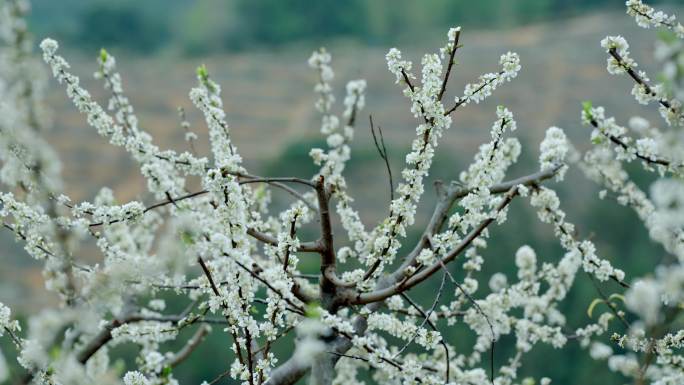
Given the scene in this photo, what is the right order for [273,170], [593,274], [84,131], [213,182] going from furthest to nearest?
[84,131] → [273,170] → [593,274] → [213,182]

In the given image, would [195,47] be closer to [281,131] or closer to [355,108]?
[281,131]

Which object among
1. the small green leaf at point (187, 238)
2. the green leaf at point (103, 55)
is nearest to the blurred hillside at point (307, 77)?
the green leaf at point (103, 55)

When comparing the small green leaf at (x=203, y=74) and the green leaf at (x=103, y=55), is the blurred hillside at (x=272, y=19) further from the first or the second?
the small green leaf at (x=203, y=74)

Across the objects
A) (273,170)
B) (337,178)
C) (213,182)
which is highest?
(273,170)

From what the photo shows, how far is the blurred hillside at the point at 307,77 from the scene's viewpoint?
1845cm

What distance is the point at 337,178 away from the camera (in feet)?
10.1

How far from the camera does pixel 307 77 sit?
91.3ft

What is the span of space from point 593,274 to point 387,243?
0.87 meters

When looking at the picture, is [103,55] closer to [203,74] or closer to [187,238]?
[203,74]

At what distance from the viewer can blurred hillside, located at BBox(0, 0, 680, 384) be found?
1845 centimetres

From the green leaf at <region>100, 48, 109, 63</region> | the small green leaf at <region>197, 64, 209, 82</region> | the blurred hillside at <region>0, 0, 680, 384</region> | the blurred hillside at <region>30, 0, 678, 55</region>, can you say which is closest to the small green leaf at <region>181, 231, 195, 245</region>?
the small green leaf at <region>197, 64, 209, 82</region>

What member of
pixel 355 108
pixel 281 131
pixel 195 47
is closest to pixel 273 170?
pixel 281 131

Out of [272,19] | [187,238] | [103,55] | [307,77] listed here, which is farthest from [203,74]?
[307,77]

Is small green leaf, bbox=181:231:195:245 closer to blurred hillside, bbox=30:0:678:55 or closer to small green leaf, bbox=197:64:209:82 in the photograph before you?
small green leaf, bbox=197:64:209:82
